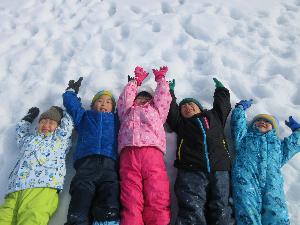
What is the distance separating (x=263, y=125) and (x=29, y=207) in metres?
2.66

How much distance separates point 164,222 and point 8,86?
312 cm

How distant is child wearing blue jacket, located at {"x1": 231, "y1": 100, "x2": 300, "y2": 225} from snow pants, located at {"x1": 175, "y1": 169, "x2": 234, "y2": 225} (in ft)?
0.42

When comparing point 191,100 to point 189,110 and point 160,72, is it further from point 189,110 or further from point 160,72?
point 160,72

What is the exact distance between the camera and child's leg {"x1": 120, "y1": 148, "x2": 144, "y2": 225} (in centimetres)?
346

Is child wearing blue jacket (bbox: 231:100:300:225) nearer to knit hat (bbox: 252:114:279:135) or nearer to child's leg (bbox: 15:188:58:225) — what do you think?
knit hat (bbox: 252:114:279:135)

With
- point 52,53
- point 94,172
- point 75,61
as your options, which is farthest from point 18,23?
point 94,172

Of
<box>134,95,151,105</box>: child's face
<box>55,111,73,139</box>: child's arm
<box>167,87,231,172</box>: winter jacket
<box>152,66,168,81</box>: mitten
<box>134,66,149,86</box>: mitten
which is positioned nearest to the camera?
<box>167,87,231,172</box>: winter jacket

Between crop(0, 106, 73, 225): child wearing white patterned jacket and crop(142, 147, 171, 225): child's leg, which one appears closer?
crop(142, 147, 171, 225): child's leg

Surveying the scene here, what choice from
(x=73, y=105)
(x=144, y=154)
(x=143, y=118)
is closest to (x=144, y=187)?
(x=144, y=154)

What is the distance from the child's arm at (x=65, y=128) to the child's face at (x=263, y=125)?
2173 millimetres

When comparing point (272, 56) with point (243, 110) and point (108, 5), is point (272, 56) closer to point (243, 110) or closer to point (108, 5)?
point (243, 110)

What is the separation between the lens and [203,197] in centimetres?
361

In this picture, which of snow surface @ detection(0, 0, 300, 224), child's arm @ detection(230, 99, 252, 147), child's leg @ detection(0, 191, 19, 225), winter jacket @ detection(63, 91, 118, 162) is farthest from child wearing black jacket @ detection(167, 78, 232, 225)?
child's leg @ detection(0, 191, 19, 225)

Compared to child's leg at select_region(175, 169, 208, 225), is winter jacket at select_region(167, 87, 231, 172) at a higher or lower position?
higher
